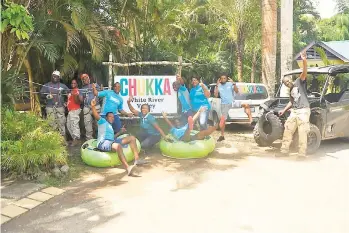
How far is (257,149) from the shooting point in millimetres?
8914

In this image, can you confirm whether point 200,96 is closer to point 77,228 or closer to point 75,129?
point 75,129

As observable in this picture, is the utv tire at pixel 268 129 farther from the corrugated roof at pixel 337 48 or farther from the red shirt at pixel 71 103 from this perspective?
the corrugated roof at pixel 337 48

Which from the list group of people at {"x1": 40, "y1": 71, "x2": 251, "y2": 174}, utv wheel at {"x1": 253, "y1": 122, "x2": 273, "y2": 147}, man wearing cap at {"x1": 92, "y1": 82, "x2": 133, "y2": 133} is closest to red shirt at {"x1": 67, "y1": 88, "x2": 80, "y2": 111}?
group of people at {"x1": 40, "y1": 71, "x2": 251, "y2": 174}

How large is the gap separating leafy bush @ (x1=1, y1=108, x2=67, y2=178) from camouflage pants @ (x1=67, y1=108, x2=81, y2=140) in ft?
5.18

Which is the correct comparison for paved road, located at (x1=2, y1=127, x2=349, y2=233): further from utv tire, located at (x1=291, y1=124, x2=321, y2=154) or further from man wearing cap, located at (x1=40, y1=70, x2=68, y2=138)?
man wearing cap, located at (x1=40, y1=70, x2=68, y2=138)

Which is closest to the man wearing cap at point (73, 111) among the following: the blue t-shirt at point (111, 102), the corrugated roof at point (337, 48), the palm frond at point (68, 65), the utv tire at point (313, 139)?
the blue t-shirt at point (111, 102)

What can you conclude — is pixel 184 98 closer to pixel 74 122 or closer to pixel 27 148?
pixel 74 122

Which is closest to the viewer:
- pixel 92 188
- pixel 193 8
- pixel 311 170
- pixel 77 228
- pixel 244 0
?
pixel 77 228

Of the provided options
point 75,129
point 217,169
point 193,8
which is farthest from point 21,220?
point 193,8

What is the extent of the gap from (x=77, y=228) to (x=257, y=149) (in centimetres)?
545

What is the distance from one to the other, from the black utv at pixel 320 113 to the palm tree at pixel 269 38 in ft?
8.92

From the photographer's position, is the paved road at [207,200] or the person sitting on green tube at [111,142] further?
the person sitting on green tube at [111,142]

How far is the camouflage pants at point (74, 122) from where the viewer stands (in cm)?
882

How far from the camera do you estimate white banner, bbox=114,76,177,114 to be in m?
9.23
